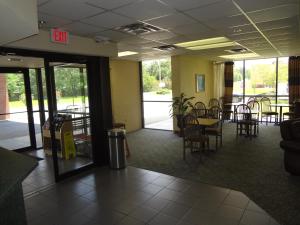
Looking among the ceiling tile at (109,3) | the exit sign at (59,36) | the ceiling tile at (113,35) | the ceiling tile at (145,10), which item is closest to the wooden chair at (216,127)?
the ceiling tile at (113,35)

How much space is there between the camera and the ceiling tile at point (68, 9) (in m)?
2.49

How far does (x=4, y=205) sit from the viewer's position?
1.45 metres

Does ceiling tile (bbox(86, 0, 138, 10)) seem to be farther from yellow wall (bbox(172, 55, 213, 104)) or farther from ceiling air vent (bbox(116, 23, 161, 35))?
yellow wall (bbox(172, 55, 213, 104))

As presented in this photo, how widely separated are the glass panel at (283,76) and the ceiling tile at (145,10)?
7.14 meters

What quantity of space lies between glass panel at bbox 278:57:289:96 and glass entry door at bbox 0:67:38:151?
8.29 m

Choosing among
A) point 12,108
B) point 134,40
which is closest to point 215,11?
point 134,40

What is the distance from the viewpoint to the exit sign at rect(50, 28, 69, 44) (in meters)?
3.41

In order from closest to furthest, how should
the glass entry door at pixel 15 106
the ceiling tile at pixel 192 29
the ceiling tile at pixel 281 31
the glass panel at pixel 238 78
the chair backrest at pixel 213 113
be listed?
the ceiling tile at pixel 192 29 → the ceiling tile at pixel 281 31 → the glass entry door at pixel 15 106 → the chair backrest at pixel 213 113 → the glass panel at pixel 238 78

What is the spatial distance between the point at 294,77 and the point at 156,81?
4.80 meters

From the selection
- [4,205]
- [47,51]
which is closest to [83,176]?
[47,51]

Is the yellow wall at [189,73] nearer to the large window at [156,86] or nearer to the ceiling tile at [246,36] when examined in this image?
the large window at [156,86]

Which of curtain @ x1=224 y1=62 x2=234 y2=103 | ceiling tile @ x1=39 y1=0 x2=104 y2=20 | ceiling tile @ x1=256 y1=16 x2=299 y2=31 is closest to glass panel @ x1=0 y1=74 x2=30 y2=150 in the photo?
ceiling tile @ x1=39 y1=0 x2=104 y2=20

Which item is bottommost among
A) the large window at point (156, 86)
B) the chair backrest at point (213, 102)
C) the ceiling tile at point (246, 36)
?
the chair backrest at point (213, 102)

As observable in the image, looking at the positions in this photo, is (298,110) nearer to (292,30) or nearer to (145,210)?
(292,30)
